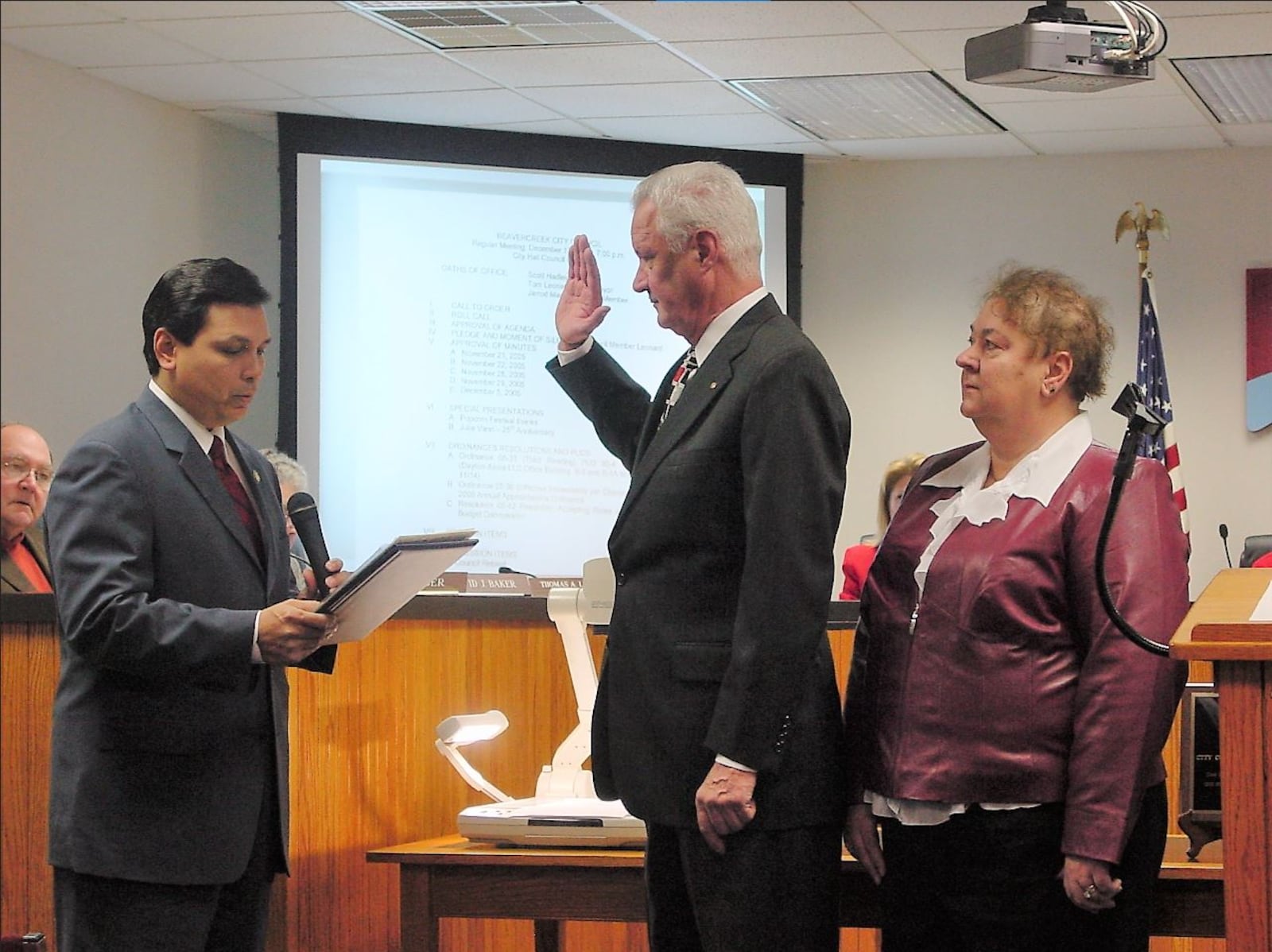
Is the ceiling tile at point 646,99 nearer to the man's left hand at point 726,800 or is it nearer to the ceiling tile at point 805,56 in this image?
the ceiling tile at point 805,56

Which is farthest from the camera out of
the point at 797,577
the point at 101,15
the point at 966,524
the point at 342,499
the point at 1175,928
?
the point at 342,499

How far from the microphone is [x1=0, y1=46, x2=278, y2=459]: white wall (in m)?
3.00

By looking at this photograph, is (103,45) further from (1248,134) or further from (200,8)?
(1248,134)

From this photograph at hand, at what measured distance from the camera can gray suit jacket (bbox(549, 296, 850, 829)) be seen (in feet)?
5.84

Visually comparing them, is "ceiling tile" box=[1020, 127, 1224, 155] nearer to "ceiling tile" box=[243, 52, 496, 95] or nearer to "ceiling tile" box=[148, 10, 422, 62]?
"ceiling tile" box=[243, 52, 496, 95]

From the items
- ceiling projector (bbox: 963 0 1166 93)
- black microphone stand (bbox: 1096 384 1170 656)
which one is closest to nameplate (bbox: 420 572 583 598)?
black microphone stand (bbox: 1096 384 1170 656)

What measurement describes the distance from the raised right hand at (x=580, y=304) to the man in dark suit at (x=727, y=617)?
277 millimetres

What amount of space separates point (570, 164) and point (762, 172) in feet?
2.81

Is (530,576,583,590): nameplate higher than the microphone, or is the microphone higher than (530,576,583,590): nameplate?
the microphone

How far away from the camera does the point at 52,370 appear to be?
5.29m

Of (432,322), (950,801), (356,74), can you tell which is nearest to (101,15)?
(356,74)

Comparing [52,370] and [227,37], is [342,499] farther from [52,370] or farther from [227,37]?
[227,37]

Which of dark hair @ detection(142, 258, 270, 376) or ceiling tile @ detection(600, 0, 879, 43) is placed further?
ceiling tile @ detection(600, 0, 879, 43)

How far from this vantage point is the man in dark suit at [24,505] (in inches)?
133
